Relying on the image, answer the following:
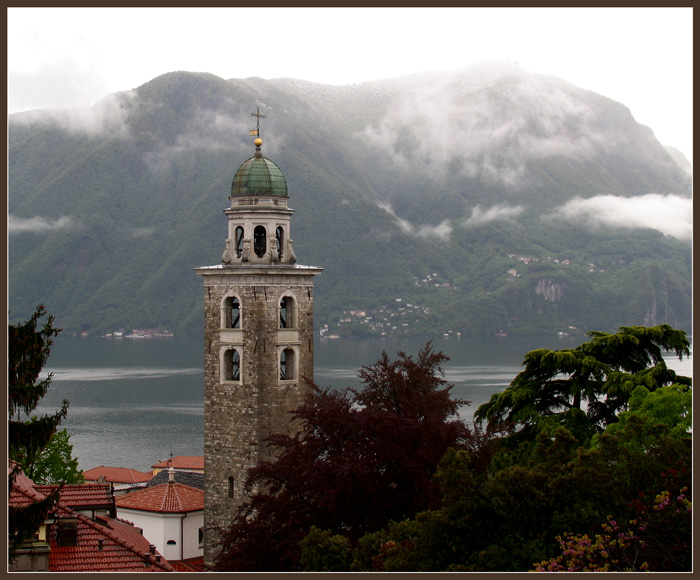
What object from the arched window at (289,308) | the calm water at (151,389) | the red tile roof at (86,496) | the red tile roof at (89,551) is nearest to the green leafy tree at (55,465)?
the red tile roof at (86,496)

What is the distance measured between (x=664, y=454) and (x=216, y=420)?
1457 centimetres

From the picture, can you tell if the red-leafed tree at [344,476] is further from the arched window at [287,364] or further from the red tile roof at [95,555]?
the arched window at [287,364]

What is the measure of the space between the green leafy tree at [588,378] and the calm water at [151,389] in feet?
144

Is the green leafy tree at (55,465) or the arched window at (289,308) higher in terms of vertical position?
the arched window at (289,308)

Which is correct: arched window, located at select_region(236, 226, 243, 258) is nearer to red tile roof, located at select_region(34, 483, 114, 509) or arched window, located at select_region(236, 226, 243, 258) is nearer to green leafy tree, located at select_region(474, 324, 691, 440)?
red tile roof, located at select_region(34, 483, 114, 509)

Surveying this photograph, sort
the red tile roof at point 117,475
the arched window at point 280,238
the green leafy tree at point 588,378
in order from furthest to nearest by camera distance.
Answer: the red tile roof at point 117,475 < the arched window at point 280,238 < the green leafy tree at point 588,378

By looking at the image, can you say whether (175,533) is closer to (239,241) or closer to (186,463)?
(239,241)

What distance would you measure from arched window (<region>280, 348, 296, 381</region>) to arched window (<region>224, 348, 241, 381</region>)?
1.16 metres

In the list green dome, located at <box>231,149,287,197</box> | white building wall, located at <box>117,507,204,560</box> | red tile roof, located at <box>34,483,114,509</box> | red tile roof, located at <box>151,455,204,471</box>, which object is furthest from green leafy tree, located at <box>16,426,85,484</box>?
red tile roof, located at <box>151,455,204,471</box>

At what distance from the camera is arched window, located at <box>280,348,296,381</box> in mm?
30156

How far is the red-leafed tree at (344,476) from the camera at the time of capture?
878 inches

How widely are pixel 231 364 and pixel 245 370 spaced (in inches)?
28.6

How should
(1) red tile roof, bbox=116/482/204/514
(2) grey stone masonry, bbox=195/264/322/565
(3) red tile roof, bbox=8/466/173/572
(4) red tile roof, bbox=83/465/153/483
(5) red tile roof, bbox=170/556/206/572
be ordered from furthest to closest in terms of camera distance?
(4) red tile roof, bbox=83/465/153/483 < (1) red tile roof, bbox=116/482/204/514 < (5) red tile roof, bbox=170/556/206/572 < (2) grey stone masonry, bbox=195/264/322/565 < (3) red tile roof, bbox=8/466/173/572

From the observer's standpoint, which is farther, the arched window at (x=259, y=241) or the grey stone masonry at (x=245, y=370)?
the arched window at (x=259, y=241)
